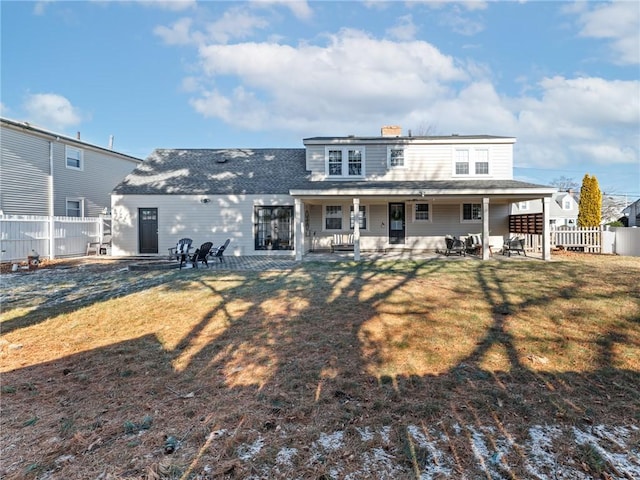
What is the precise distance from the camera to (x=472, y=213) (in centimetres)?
1650

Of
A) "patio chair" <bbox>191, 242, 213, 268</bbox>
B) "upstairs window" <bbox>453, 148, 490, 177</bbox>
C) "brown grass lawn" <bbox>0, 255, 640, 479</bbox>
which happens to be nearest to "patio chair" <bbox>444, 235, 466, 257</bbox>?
"upstairs window" <bbox>453, 148, 490, 177</bbox>

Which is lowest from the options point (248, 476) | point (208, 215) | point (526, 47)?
point (248, 476)

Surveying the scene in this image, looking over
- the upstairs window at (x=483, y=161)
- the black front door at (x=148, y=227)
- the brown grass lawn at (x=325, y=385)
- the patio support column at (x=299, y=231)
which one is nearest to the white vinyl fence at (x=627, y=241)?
the upstairs window at (x=483, y=161)

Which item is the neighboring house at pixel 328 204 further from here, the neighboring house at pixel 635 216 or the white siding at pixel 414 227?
the neighboring house at pixel 635 216

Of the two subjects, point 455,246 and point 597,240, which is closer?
point 455,246

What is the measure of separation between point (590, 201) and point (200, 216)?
1810 centimetres

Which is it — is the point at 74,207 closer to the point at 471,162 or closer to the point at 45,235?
A: the point at 45,235

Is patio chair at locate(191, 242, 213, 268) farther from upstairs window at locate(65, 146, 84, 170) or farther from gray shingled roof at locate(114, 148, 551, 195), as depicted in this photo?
upstairs window at locate(65, 146, 84, 170)

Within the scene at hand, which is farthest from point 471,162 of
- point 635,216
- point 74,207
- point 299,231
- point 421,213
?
point 635,216

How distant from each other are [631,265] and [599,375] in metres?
9.58

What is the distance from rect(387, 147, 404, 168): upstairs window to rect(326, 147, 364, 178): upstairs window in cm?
128

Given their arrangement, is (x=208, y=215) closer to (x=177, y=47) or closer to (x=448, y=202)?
(x=177, y=47)

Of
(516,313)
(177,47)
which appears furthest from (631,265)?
(177,47)

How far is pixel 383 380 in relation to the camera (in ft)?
12.1
